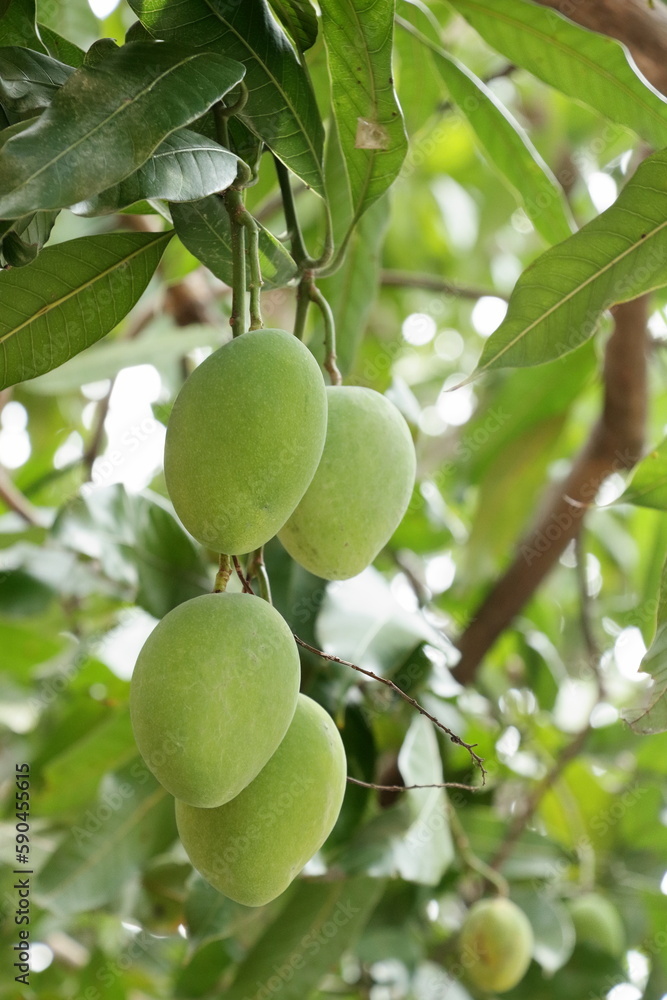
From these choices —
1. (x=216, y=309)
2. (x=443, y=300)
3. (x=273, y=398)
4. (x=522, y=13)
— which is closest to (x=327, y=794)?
(x=273, y=398)

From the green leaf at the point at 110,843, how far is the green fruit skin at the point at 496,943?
460 millimetres

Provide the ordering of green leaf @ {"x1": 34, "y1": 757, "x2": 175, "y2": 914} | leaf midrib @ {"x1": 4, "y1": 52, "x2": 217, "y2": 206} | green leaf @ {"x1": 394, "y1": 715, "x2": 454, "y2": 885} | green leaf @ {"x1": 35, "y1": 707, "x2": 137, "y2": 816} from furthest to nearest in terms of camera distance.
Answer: green leaf @ {"x1": 35, "y1": 707, "x2": 137, "y2": 816} → green leaf @ {"x1": 34, "y1": 757, "x2": 175, "y2": 914} → green leaf @ {"x1": 394, "y1": 715, "x2": 454, "y2": 885} → leaf midrib @ {"x1": 4, "y1": 52, "x2": 217, "y2": 206}

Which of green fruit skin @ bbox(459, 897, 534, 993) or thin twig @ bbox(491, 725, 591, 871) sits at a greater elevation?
green fruit skin @ bbox(459, 897, 534, 993)

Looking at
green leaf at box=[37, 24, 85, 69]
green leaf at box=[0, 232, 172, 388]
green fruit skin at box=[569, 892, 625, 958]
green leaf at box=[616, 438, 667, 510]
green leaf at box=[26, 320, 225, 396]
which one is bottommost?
green fruit skin at box=[569, 892, 625, 958]

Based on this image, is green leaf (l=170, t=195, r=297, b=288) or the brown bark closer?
green leaf (l=170, t=195, r=297, b=288)

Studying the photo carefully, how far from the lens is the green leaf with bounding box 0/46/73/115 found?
0.50m

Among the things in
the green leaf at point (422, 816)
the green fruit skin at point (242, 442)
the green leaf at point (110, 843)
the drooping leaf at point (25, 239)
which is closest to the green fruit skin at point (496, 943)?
the green leaf at point (422, 816)

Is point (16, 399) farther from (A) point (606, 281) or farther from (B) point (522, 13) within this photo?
(A) point (606, 281)

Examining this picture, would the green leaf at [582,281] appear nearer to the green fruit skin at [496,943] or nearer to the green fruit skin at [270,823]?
the green fruit skin at [270,823]

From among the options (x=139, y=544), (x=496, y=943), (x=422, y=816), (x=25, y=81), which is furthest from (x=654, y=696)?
(x=496, y=943)

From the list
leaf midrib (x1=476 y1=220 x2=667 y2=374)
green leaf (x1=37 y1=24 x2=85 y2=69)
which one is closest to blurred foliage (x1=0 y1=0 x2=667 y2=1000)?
green leaf (x1=37 y1=24 x2=85 y2=69)

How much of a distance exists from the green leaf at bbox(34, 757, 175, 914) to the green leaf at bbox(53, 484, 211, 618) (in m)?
0.22

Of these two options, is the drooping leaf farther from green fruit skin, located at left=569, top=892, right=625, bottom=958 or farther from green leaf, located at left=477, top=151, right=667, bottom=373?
green fruit skin, located at left=569, top=892, right=625, bottom=958

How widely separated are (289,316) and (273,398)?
4.49 ft
